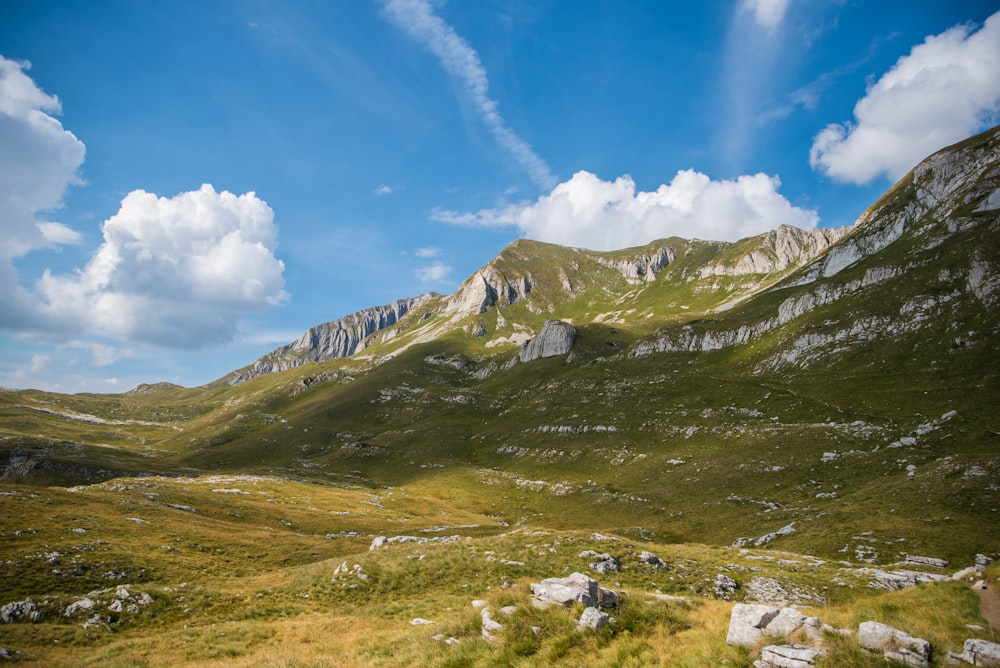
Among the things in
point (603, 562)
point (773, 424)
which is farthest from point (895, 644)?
Result: point (773, 424)

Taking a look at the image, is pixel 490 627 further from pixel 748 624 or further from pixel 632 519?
pixel 632 519

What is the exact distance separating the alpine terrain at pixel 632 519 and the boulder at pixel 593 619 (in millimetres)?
60

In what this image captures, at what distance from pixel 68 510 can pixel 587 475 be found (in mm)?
Result: 81676

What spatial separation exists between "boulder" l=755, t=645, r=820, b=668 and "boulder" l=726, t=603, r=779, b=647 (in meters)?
0.75

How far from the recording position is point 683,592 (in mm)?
24875

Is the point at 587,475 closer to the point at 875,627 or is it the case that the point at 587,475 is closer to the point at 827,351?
the point at 827,351

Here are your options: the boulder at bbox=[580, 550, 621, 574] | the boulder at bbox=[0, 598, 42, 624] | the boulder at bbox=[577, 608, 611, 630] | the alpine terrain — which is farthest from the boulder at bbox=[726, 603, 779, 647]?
the boulder at bbox=[0, 598, 42, 624]

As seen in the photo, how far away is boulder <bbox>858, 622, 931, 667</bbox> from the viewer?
28.9ft

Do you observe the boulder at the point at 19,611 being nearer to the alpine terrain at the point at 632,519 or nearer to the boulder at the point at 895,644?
the alpine terrain at the point at 632,519

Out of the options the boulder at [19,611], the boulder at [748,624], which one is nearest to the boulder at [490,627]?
the boulder at [748,624]

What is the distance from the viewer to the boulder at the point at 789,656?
9.16 meters

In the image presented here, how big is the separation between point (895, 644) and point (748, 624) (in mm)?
2846

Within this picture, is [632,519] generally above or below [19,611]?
below

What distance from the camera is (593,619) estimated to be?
12516mm
